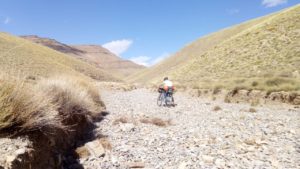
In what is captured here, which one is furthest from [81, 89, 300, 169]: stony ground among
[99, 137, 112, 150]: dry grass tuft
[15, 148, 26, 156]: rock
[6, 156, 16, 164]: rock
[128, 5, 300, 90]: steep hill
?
[128, 5, 300, 90]: steep hill

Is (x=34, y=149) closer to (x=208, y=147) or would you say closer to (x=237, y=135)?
(x=208, y=147)

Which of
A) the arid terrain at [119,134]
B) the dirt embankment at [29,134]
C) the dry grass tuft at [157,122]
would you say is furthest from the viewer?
the dry grass tuft at [157,122]

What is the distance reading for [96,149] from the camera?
814 centimetres

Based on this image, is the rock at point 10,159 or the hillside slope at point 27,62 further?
the hillside slope at point 27,62

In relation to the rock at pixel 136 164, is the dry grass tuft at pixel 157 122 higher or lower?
higher

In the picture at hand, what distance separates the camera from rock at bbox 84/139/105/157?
791 cm

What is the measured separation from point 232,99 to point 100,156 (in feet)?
54.6

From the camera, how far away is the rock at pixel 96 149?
7912 mm

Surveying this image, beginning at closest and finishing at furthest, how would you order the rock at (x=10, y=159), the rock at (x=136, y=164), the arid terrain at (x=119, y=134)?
the rock at (x=10, y=159) → the arid terrain at (x=119, y=134) → the rock at (x=136, y=164)

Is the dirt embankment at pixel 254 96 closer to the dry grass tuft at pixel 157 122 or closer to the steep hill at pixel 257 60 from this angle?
the steep hill at pixel 257 60

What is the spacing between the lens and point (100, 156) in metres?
7.84

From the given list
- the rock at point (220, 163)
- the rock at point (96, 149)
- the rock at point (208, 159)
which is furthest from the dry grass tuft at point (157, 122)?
the rock at point (220, 163)

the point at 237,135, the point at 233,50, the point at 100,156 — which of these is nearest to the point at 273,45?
the point at 233,50

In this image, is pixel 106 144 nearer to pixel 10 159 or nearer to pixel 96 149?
pixel 96 149
